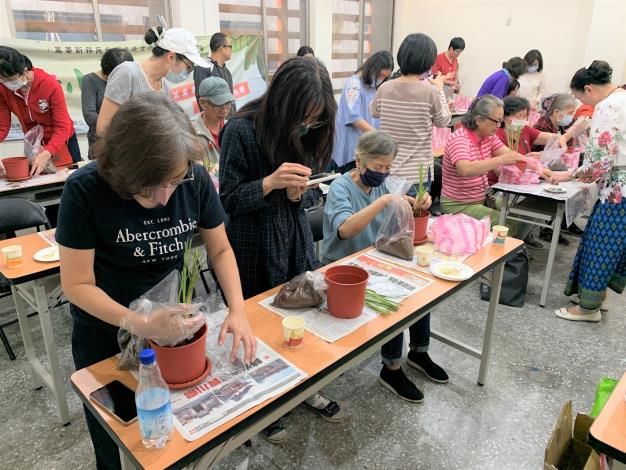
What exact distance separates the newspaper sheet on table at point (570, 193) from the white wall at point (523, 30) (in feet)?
12.4

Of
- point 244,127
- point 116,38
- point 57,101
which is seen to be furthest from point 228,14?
point 244,127

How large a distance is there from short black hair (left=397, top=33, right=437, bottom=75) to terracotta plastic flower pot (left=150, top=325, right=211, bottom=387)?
88.2 inches

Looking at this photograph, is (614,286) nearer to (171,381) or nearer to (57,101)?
(171,381)

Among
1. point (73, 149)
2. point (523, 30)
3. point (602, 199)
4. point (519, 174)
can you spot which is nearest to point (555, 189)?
point (519, 174)

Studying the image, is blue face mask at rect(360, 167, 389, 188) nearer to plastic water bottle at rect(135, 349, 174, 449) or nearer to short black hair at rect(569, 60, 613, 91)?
plastic water bottle at rect(135, 349, 174, 449)

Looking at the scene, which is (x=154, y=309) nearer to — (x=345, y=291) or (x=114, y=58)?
(x=345, y=291)

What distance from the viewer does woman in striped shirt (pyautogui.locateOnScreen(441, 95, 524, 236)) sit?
2732mm

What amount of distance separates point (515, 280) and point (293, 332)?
2160 mm

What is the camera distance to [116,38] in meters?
4.60

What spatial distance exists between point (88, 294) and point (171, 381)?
10.7 inches

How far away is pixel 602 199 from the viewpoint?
8.25 feet

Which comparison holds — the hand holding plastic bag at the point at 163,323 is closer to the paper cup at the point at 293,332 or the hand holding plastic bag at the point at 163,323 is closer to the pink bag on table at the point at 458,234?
the paper cup at the point at 293,332

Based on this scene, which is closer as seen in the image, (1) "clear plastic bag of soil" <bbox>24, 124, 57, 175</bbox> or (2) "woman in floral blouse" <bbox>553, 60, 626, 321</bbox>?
(2) "woman in floral blouse" <bbox>553, 60, 626, 321</bbox>

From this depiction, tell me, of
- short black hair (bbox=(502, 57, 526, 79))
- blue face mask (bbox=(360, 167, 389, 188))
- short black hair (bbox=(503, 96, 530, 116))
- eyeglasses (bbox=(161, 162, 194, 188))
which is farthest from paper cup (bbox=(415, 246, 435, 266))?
short black hair (bbox=(502, 57, 526, 79))
